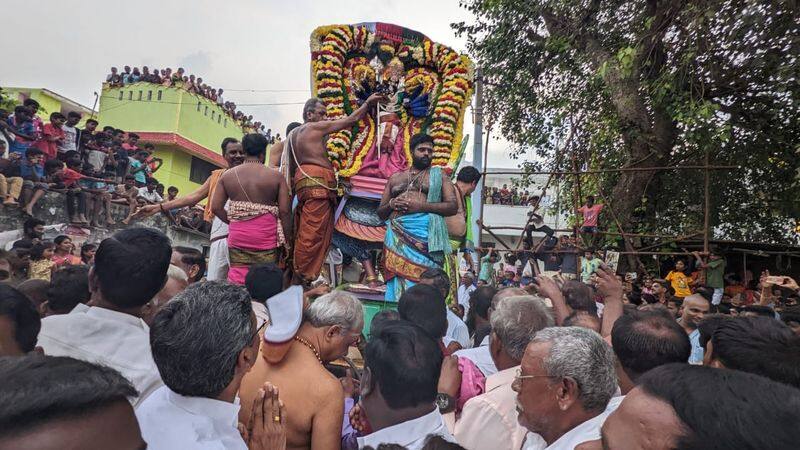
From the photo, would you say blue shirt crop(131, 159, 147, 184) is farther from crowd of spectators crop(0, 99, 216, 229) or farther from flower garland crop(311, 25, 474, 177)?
flower garland crop(311, 25, 474, 177)

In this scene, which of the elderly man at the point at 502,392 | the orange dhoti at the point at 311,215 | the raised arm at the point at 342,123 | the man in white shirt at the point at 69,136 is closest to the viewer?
the elderly man at the point at 502,392

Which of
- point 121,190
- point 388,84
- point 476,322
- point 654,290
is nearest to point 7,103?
point 121,190

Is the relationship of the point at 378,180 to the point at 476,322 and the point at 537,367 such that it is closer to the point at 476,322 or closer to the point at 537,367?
the point at 476,322

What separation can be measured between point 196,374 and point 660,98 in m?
8.52

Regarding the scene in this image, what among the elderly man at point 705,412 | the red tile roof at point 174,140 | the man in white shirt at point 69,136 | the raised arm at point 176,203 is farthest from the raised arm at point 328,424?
the red tile roof at point 174,140

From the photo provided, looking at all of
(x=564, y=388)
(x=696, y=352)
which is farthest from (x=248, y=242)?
(x=696, y=352)

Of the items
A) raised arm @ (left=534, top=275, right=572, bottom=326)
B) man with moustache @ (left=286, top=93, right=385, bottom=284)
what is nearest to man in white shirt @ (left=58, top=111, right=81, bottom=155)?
man with moustache @ (left=286, top=93, right=385, bottom=284)

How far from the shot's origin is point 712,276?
10.8 meters

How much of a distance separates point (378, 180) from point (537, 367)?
489 cm

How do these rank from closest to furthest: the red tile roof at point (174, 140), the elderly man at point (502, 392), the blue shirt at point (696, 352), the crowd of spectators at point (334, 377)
Answer: the crowd of spectators at point (334, 377), the elderly man at point (502, 392), the blue shirt at point (696, 352), the red tile roof at point (174, 140)

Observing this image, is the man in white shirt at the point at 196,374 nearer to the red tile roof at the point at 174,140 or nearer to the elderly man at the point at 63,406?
the elderly man at the point at 63,406

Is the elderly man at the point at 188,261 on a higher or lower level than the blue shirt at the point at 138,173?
lower

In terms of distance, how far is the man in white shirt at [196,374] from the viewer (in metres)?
1.49

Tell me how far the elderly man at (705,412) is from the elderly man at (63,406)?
1078 millimetres
